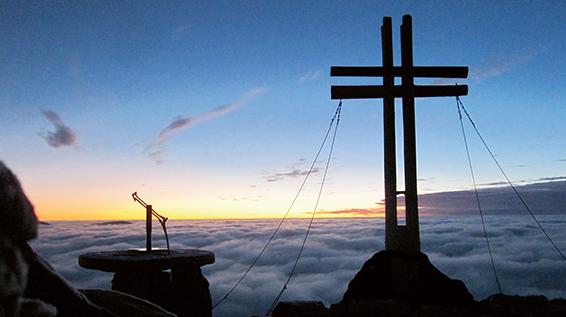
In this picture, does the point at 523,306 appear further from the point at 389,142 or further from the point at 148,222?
the point at 148,222

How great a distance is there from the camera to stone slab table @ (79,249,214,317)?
831cm

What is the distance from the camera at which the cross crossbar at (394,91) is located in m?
10.5

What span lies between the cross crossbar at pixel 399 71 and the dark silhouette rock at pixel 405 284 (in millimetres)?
3625

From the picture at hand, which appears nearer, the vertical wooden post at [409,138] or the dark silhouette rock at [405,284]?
the dark silhouette rock at [405,284]

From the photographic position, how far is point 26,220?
2320 mm

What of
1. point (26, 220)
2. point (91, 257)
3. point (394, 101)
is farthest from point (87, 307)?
point (394, 101)

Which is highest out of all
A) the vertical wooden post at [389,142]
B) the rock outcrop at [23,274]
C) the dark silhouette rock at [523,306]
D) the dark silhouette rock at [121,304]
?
the vertical wooden post at [389,142]

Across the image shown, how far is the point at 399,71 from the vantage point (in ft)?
35.0

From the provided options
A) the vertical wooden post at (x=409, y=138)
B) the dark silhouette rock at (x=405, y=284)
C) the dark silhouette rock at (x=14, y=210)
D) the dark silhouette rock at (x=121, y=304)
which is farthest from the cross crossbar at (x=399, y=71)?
the dark silhouette rock at (x=14, y=210)

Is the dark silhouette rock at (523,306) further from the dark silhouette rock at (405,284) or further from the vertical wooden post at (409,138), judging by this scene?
the vertical wooden post at (409,138)

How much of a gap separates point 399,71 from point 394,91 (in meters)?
0.45

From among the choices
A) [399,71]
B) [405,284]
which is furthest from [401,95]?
[405,284]

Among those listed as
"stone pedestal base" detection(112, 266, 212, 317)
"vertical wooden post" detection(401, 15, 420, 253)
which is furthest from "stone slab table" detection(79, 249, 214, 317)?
"vertical wooden post" detection(401, 15, 420, 253)

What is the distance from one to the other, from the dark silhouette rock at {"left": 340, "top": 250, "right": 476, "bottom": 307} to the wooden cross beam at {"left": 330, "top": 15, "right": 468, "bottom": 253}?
0.49 metres
